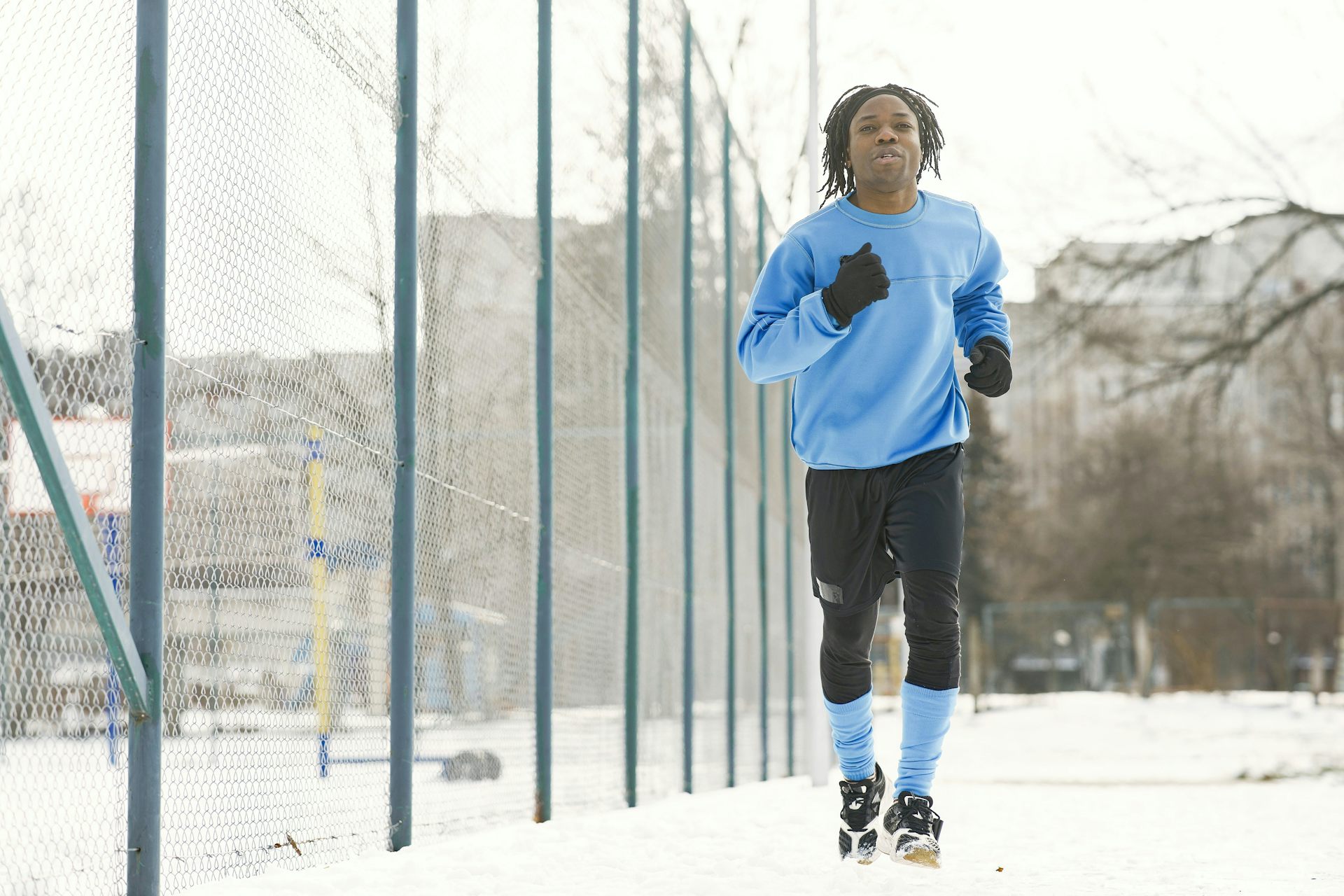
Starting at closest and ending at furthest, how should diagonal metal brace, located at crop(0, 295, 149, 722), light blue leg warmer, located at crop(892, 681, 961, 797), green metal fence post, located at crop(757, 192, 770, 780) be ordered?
diagonal metal brace, located at crop(0, 295, 149, 722), light blue leg warmer, located at crop(892, 681, 961, 797), green metal fence post, located at crop(757, 192, 770, 780)

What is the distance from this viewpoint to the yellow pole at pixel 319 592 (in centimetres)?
337

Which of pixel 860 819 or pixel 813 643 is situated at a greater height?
pixel 813 643

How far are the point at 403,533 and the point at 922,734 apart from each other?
4.19 ft

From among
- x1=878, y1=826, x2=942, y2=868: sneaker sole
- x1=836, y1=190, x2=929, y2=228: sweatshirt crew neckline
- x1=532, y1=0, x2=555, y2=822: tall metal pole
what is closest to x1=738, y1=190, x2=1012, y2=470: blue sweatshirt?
x1=836, y1=190, x2=929, y2=228: sweatshirt crew neckline

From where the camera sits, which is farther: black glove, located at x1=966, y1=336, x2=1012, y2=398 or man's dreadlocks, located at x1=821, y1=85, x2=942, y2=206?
man's dreadlocks, located at x1=821, y1=85, x2=942, y2=206

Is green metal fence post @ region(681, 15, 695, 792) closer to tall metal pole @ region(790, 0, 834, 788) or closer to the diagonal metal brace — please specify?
tall metal pole @ region(790, 0, 834, 788)

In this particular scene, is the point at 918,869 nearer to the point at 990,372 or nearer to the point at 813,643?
the point at 990,372

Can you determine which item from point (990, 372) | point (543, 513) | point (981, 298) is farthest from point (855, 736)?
point (543, 513)

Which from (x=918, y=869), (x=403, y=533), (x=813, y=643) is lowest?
(x=918, y=869)

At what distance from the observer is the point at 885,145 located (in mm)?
3629

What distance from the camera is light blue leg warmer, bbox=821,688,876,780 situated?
3.70 meters

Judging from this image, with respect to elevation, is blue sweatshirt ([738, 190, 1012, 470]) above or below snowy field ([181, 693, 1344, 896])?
above

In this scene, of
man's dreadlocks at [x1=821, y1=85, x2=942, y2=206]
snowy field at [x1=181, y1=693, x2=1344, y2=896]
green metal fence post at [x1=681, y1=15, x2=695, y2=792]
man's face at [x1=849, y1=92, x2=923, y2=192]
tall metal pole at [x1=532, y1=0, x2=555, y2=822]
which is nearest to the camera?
snowy field at [x1=181, y1=693, x2=1344, y2=896]

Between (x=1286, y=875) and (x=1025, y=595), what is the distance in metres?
45.5
